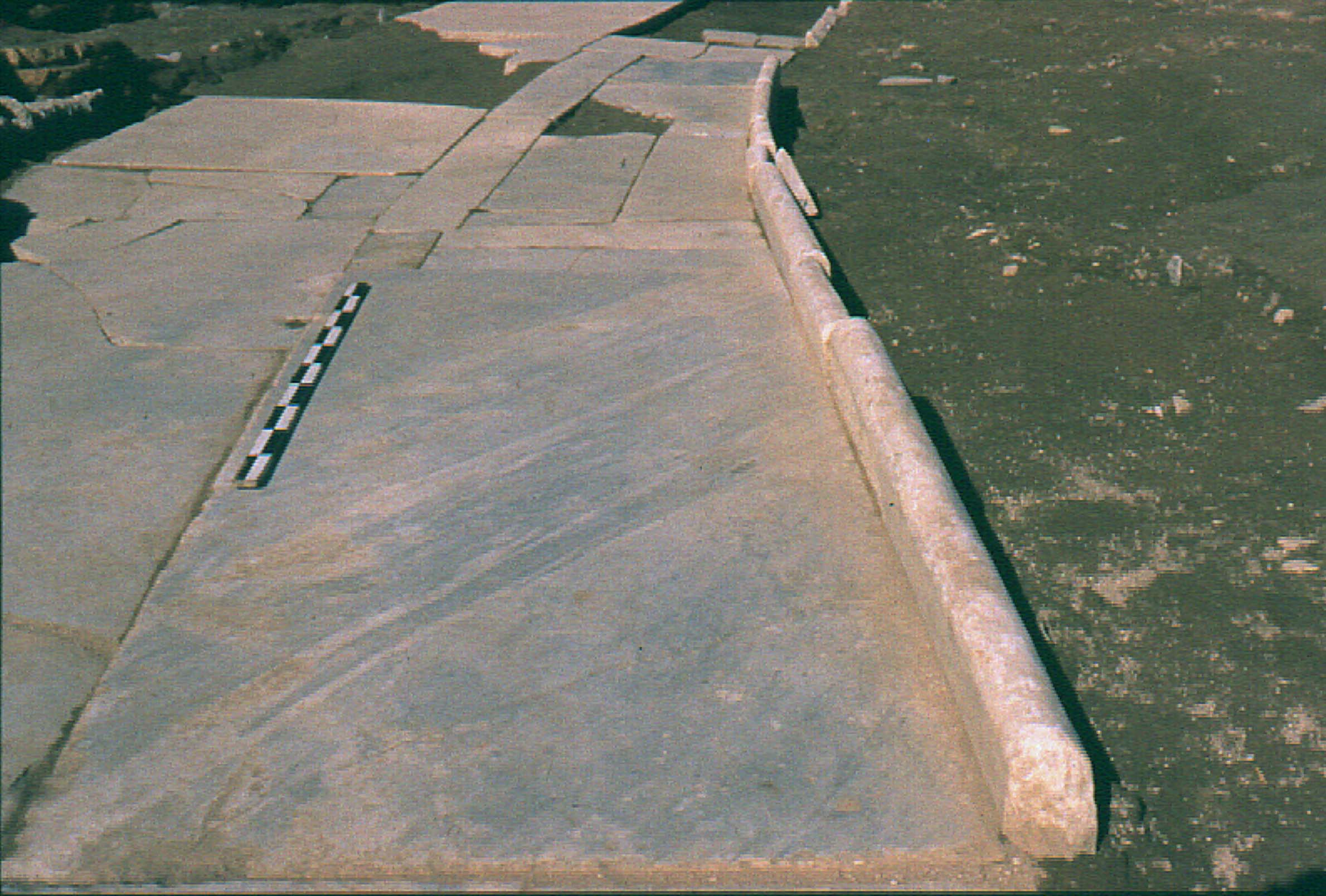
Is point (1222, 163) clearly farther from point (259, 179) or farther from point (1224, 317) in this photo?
point (259, 179)

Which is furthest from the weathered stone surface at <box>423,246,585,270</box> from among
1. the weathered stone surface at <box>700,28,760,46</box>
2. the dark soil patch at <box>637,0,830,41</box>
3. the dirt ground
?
the dark soil patch at <box>637,0,830,41</box>

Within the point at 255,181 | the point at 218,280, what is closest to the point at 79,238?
the point at 218,280

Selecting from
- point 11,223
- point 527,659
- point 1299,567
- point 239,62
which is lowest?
point 1299,567

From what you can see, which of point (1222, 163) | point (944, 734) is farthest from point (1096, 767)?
point (1222, 163)

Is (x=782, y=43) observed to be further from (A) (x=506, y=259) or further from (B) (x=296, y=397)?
(B) (x=296, y=397)

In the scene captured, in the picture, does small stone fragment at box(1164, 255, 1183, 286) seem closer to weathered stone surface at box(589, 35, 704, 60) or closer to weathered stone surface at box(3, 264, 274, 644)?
weathered stone surface at box(3, 264, 274, 644)

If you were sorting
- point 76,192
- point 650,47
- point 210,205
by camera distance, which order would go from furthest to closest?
point 650,47 < point 76,192 < point 210,205
